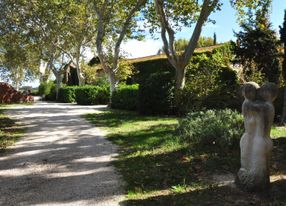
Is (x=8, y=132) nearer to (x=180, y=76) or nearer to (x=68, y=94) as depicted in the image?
(x=180, y=76)

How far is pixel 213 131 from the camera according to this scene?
9055mm


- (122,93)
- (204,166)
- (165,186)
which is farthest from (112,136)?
(122,93)

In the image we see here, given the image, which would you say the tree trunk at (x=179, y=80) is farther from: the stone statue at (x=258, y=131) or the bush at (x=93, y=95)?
the bush at (x=93, y=95)

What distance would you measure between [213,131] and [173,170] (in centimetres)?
217

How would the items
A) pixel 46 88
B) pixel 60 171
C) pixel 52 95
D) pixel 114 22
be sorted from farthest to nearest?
1. pixel 46 88
2. pixel 52 95
3. pixel 114 22
4. pixel 60 171

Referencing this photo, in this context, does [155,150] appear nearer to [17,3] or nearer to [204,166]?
[204,166]

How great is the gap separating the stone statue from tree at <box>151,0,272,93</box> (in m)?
10.8

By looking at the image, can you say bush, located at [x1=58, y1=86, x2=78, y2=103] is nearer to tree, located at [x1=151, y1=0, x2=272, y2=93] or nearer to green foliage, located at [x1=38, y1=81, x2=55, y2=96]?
green foliage, located at [x1=38, y1=81, x2=55, y2=96]

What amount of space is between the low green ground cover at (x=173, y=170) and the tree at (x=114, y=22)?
12.0 m

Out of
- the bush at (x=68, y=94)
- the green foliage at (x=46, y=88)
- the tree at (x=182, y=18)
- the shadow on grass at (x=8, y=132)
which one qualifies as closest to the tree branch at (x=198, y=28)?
the tree at (x=182, y=18)

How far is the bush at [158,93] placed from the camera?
55.3 ft

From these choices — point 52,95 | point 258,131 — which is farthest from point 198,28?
point 52,95

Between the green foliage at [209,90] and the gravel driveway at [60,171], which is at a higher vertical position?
the green foliage at [209,90]

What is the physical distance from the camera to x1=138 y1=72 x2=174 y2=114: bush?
55.3 feet
